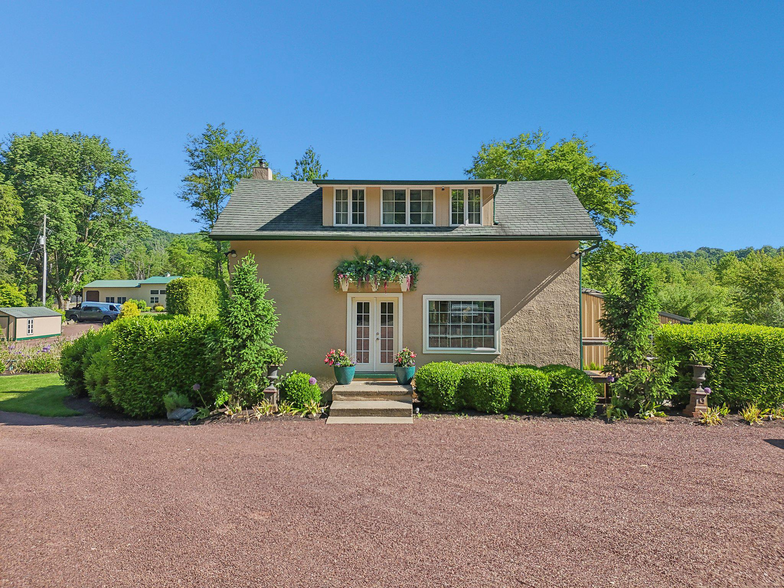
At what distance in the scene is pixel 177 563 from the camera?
3.47 meters

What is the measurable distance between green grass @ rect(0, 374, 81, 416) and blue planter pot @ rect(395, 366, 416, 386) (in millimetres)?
7666

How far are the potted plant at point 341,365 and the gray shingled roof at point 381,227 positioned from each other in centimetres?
295

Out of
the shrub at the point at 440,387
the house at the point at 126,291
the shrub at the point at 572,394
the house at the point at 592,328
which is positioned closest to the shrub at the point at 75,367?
the shrub at the point at 440,387

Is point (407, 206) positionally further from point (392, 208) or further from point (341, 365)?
point (341, 365)

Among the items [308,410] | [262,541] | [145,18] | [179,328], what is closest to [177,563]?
[262,541]

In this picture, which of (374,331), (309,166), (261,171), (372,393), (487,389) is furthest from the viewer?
(309,166)

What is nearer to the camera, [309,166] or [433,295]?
[433,295]

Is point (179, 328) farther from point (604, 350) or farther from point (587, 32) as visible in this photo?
point (587, 32)

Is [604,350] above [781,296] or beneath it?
beneath

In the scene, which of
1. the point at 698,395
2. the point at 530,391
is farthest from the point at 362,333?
the point at 698,395

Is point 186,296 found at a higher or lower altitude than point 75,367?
higher

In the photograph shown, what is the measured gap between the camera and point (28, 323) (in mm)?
24016

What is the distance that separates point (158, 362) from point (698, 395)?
11.7m

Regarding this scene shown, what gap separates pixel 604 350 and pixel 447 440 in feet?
31.5
